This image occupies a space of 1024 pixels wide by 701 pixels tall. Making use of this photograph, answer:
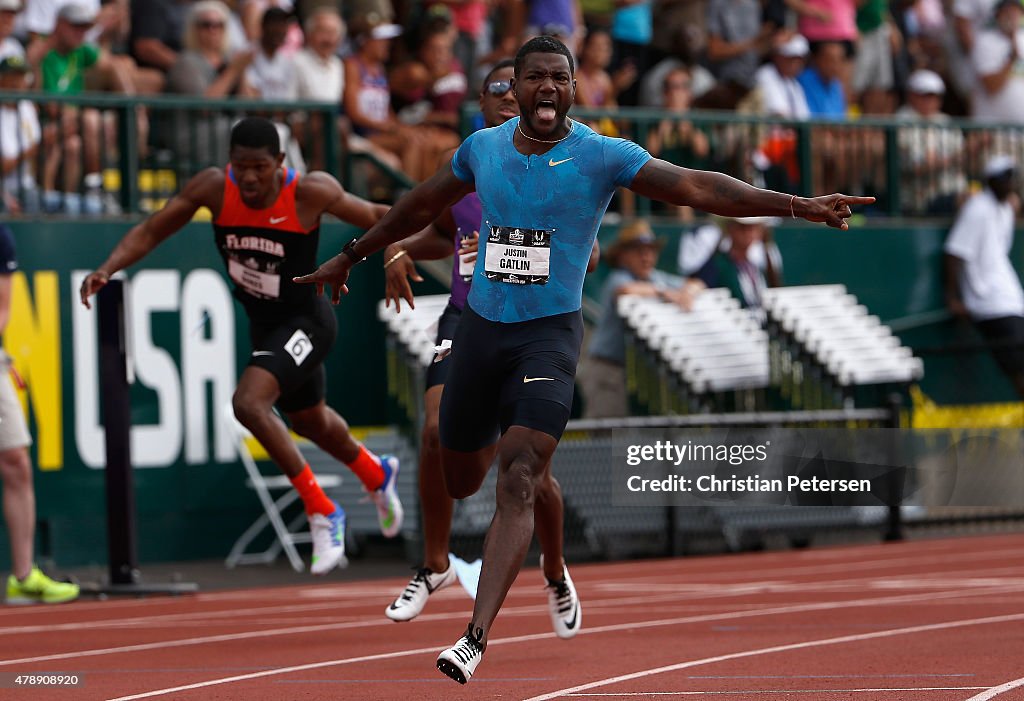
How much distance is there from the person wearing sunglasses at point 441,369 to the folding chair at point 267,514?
537 cm

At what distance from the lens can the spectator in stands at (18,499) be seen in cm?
1164

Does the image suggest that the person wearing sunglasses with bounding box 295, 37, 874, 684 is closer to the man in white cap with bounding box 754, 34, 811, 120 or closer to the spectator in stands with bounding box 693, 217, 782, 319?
the spectator in stands with bounding box 693, 217, 782, 319

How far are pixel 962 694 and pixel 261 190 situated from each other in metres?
4.86

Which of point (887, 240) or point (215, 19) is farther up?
point (215, 19)

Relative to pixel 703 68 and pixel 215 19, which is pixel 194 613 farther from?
pixel 703 68

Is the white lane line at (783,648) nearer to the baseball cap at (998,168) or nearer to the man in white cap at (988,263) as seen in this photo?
the man in white cap at (988,263)

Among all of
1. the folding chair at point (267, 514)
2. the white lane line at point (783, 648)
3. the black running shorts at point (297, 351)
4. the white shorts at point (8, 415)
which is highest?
the black running shorts at point (297, 351)

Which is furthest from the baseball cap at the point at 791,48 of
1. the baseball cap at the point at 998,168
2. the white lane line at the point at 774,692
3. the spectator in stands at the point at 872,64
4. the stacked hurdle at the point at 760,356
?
the white lane line at the point at 774,692

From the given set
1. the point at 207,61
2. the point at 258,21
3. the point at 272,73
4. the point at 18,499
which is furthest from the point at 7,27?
the point at 18,499

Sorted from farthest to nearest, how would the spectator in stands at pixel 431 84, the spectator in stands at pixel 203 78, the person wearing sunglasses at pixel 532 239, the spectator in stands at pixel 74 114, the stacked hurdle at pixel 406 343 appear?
the spectator in stands at pixel 431 84 → the stacked hurdle at pixel 406 343 → the spectator in stands at pixel 203 78 → the spectator in stands at pixel 74 114 → the person wearing sunglasses at pixel 532 239

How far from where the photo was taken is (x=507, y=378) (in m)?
7.47

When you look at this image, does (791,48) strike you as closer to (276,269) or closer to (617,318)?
(617,318)

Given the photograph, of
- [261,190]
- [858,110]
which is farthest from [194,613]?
[858,110]

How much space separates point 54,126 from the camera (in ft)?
47.6
